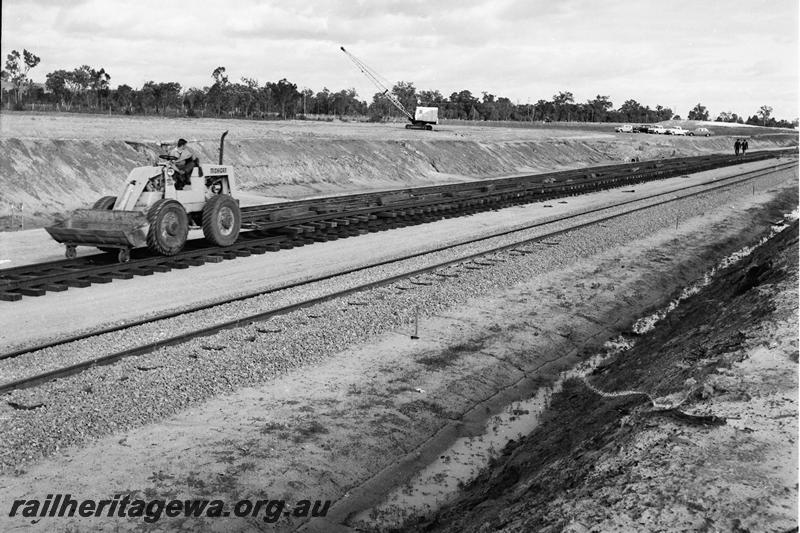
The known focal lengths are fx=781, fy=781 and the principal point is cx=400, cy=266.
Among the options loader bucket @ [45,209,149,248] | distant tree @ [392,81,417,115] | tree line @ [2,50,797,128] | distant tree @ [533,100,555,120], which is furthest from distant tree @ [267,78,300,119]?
loader bucket @ [45,209,149,248]

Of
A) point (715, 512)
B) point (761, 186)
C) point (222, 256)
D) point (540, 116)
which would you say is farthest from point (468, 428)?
point (540, 116)

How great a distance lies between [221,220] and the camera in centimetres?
1816

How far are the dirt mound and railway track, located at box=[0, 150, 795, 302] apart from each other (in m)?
9.39

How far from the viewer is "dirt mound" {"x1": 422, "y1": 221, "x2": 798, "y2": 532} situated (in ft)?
17.8

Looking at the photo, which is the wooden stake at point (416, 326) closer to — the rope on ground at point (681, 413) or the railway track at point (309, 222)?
the rope on ground at point (681, 413)

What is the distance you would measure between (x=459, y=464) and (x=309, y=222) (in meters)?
14.9

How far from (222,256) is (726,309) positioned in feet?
34.9

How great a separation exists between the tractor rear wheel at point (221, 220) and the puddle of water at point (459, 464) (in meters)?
9.53

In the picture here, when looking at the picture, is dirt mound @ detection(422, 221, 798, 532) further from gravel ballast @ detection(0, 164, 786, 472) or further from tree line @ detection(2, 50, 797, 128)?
tree line @ detection(2, 50, 797, 128)

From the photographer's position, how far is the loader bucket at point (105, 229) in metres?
15.6

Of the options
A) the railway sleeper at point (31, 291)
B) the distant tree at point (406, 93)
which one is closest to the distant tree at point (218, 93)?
the distant tree at point (406, 93)

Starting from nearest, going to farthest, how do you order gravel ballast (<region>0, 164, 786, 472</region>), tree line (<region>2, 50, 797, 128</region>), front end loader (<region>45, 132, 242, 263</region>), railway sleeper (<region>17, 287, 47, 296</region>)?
gravel ballast (<region>0, 164, 786, 472</region>) → railway sleeper (<region>17, 287, 47, 296</region>) → front end loader (<region>45, 132, 242, 263</region>) → tree line (<region>2, 50, 797, 128</region>)

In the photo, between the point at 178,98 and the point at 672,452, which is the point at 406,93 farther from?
the point at 672,452

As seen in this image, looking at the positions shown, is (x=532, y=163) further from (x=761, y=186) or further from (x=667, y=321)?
(x=667, y=321)
